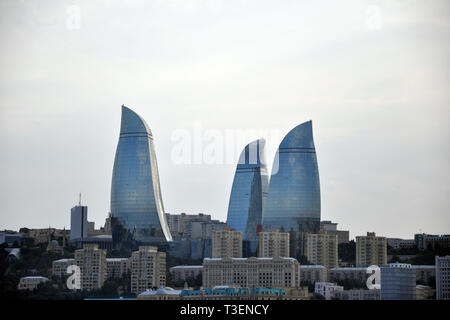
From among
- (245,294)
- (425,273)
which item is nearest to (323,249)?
(425,273)

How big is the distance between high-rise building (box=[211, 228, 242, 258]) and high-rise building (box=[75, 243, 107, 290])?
2591mm

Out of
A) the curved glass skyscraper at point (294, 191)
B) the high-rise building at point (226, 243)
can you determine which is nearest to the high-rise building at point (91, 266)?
the high-rise building at point (226, 243)

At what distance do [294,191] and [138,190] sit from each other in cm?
357

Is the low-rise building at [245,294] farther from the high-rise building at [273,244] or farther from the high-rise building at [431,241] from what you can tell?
the high-rise building at [273,244]

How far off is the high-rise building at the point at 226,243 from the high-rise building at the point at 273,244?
1.41 feet

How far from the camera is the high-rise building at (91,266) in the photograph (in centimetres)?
2352

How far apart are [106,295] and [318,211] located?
869cm

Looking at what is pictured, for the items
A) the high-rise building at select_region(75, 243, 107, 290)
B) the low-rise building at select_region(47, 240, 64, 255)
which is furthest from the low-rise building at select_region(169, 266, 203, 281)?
the low-rise building at select_region(47, 240, 64, 255)

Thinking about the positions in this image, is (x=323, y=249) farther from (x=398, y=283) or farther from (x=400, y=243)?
(x=398, y=283)

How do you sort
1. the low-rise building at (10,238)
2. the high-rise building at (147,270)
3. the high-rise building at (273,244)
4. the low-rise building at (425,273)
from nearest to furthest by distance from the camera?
the low-rise building at (425,273), the low-rise building at (10,238), the high-rise building at (147,270), the high-rise building at (273,244)

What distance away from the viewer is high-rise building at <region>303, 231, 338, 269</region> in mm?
26188
